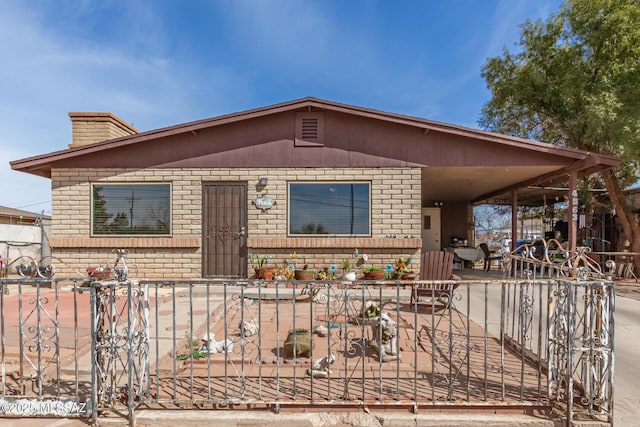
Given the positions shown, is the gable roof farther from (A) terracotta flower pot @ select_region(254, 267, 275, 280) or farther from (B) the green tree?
(A) terracotta flower pot @ select_region(254, 267, 275, 280)

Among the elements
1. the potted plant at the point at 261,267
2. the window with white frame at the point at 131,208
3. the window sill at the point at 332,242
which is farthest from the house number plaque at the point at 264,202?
the window with white frame at the point at 131,208

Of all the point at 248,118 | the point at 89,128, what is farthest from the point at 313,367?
the point at 89,128

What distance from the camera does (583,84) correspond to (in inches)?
371

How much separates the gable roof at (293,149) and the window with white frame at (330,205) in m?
0.55

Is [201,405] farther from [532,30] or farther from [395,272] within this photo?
[532,30]

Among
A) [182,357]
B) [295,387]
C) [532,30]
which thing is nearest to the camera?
[295,387]

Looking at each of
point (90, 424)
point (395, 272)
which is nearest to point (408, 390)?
point (90, 424)

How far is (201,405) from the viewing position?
110 inches

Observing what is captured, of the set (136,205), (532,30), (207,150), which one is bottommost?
(136,205)

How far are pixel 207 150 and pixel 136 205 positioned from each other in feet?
7.21

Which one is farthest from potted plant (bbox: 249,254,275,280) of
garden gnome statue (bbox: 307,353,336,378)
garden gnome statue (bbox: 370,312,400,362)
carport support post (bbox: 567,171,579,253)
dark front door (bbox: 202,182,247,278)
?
carport support post (bbox: 567,171,579,253)

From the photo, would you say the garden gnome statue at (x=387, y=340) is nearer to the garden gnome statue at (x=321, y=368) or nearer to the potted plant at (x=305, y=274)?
the garden gnome statue at (x=321, y=368)

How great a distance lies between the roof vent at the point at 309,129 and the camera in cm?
810

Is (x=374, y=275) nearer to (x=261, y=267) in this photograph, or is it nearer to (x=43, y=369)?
(x=261, y=267)
